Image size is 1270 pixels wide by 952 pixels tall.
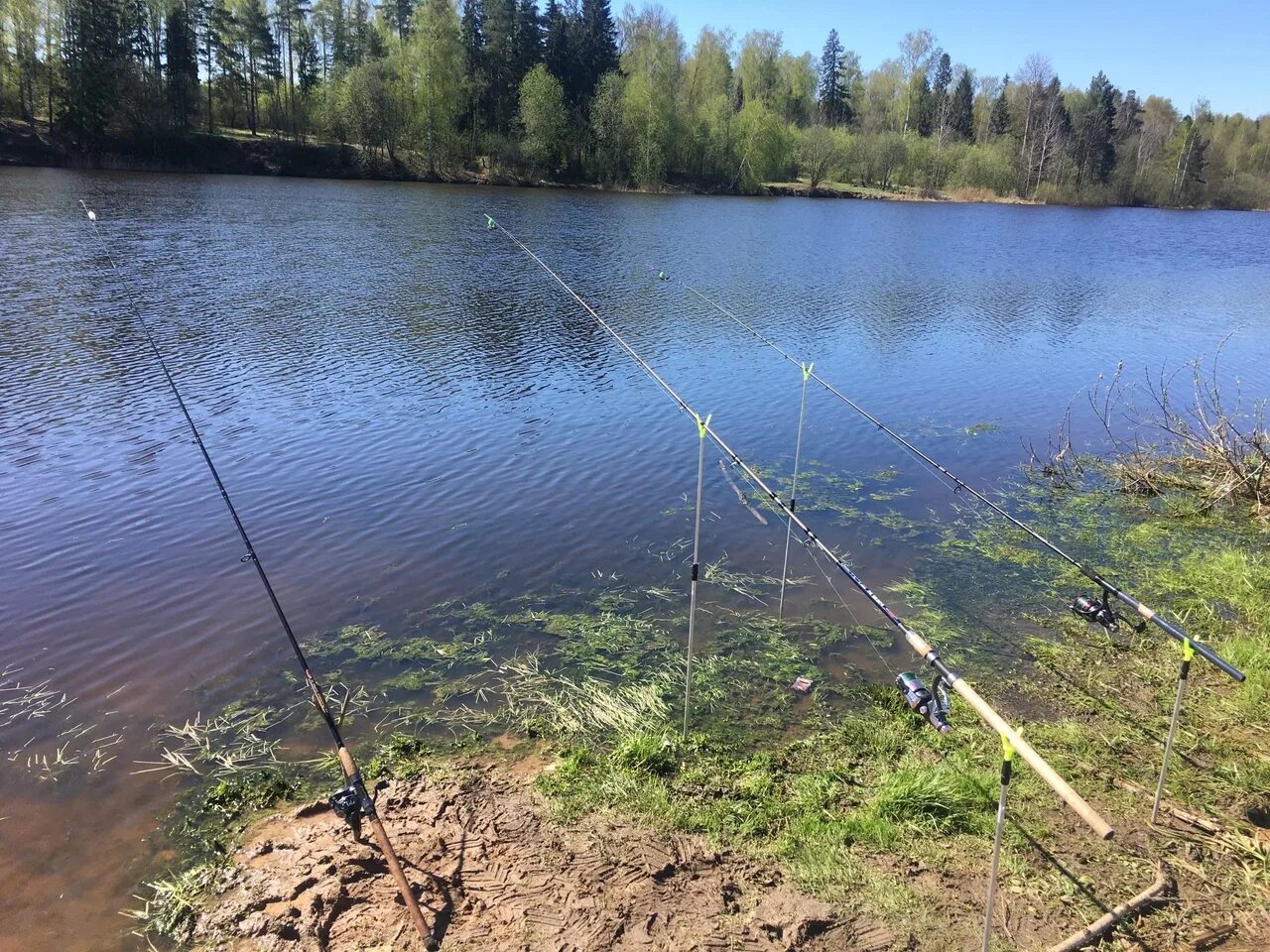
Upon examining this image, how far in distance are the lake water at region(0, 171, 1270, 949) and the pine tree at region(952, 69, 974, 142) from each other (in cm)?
8248

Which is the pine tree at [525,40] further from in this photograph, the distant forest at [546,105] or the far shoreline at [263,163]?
the far shoreline at [263,163]

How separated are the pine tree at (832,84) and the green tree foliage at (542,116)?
55.5 meters

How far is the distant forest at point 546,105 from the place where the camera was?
6769 cm

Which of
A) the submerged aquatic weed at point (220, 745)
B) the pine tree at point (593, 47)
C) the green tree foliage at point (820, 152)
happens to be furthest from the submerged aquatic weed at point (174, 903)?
the green tree foliage at point (820, 152)

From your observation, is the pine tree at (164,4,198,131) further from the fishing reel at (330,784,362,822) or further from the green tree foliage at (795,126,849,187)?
the fishing reel at (330,784,362,822)

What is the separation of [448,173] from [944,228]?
45320 millimetres

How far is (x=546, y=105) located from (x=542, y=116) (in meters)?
1.07

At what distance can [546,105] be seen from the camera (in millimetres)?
76125

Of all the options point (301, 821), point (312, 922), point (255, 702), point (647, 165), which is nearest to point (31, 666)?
point (255, 702)

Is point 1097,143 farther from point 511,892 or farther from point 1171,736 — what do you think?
point 511,892

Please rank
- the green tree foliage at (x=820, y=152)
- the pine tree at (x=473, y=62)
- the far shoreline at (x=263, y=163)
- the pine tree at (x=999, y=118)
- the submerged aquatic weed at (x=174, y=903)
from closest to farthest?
the submerged aquatic weed at (x=174, y=903), the far shoreline at (x=263, y=163), the pine tree at (x=473, y=62), the green tree foliage at (x=820, y=152), the pine tree at (x=999, y=118)

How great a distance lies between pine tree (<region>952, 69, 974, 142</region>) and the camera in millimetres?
111562

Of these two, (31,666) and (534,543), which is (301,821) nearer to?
(31,666)

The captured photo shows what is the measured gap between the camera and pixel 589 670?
340 inches
